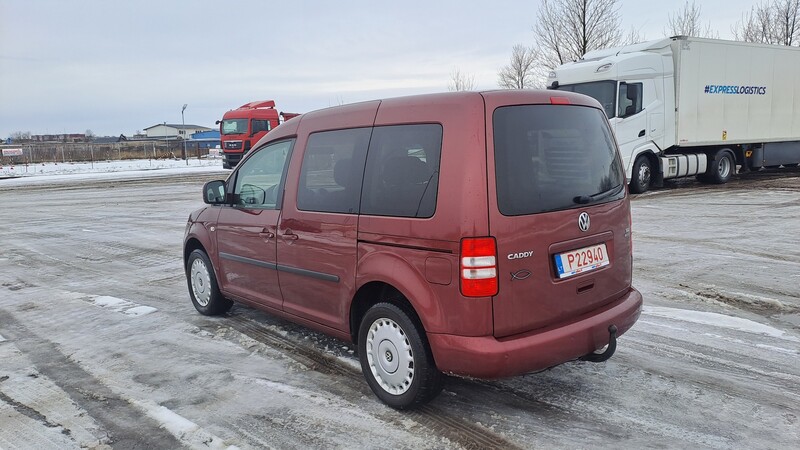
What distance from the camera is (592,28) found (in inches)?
1135

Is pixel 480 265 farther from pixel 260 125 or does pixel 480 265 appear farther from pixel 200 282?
pixel 260 125

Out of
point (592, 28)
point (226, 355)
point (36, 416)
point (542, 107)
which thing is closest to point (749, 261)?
point (542, 107)

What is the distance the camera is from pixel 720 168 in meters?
16.8

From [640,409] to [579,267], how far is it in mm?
956

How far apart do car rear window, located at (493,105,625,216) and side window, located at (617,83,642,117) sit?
443 inches

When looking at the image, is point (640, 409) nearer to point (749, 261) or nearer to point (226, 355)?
point (226, 355)

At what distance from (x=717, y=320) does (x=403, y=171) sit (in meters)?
3.36

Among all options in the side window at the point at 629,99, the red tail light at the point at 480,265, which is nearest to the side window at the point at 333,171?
the red tail light at the point at 480,265

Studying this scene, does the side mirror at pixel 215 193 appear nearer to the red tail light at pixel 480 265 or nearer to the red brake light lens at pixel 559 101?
the red tail light at pixel 480 265

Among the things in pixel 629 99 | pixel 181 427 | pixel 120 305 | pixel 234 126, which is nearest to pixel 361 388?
pixel 181 427

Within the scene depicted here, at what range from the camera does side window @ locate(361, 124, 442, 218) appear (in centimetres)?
331

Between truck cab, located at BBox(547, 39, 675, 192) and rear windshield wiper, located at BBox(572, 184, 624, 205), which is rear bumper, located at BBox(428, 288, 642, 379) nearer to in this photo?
rear windshield wiper, located at BBox(572, 184, 624, 205)

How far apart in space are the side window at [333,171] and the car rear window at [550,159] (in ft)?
3.37

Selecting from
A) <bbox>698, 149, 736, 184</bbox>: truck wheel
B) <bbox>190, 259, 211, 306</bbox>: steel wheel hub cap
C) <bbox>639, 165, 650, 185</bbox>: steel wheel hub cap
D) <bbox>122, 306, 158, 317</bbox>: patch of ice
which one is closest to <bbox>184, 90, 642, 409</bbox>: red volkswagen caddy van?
<bbox>190, 259, 211, 306</bbox>: steel wheel hub cap
